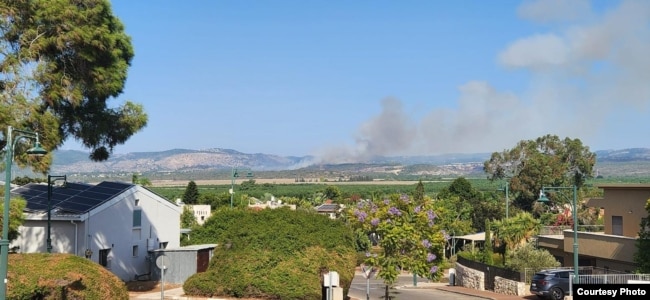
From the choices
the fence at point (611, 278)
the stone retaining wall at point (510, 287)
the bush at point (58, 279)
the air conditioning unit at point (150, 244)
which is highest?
the bush at point (58, 279)

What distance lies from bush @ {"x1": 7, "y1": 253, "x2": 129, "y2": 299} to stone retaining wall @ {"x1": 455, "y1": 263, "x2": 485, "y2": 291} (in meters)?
24.4

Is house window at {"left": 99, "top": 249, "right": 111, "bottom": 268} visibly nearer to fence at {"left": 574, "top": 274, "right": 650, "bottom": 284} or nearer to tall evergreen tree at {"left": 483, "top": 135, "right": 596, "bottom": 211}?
fence at {"left": 574, "top": 274, "right": 650, "bottom": 284}

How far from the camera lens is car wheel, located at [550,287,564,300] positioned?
102 feet

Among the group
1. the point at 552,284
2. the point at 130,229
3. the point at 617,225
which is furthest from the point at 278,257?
the point at 617,225

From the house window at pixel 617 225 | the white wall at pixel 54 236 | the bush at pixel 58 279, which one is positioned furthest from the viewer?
the house window at pixel 617 225

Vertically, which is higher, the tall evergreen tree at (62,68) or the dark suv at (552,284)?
the tall evergreen tree at (62,68)

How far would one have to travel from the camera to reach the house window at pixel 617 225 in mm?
36938

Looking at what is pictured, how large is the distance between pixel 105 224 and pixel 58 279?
1510 cm

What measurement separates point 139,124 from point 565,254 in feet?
87.2

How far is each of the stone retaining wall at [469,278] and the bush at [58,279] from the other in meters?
24.4

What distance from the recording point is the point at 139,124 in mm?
31734

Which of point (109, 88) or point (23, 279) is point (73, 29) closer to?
point (109, 88)

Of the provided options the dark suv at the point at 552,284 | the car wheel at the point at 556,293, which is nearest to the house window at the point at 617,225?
the dark suv at the point at 552,284

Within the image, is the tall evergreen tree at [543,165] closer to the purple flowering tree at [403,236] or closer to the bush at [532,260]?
the bush at [532,260]
